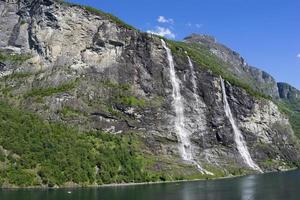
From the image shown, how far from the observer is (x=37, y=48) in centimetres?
19650

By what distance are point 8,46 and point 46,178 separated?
262ft

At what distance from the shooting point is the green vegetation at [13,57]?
19193cm

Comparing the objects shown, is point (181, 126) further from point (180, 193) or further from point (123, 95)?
point (180, 193)

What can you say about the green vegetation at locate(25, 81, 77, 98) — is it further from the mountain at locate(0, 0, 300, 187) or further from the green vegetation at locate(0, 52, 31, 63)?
the green vegetation at locate(0, 52, 31, 63)

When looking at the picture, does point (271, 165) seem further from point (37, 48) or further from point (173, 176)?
point (37, 48)

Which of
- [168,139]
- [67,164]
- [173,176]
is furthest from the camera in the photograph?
[168,139]

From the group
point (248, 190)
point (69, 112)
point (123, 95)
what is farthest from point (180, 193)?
point (123, 95)

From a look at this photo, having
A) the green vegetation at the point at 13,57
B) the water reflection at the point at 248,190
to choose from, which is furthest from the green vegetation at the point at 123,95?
the water reflection at the point at 248,190

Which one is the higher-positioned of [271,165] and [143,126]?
[143,126]

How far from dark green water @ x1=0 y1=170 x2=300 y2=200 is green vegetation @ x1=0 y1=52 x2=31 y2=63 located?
3041 inches

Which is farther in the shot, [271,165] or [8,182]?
[271,165]

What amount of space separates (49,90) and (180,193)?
259 feet

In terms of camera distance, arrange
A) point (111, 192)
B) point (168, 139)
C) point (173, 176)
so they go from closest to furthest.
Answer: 1. point (111, 192)
2. point (173, 176)
3. point (168, 139)

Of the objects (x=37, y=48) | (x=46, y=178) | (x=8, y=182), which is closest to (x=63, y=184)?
(x=46, y=178)
